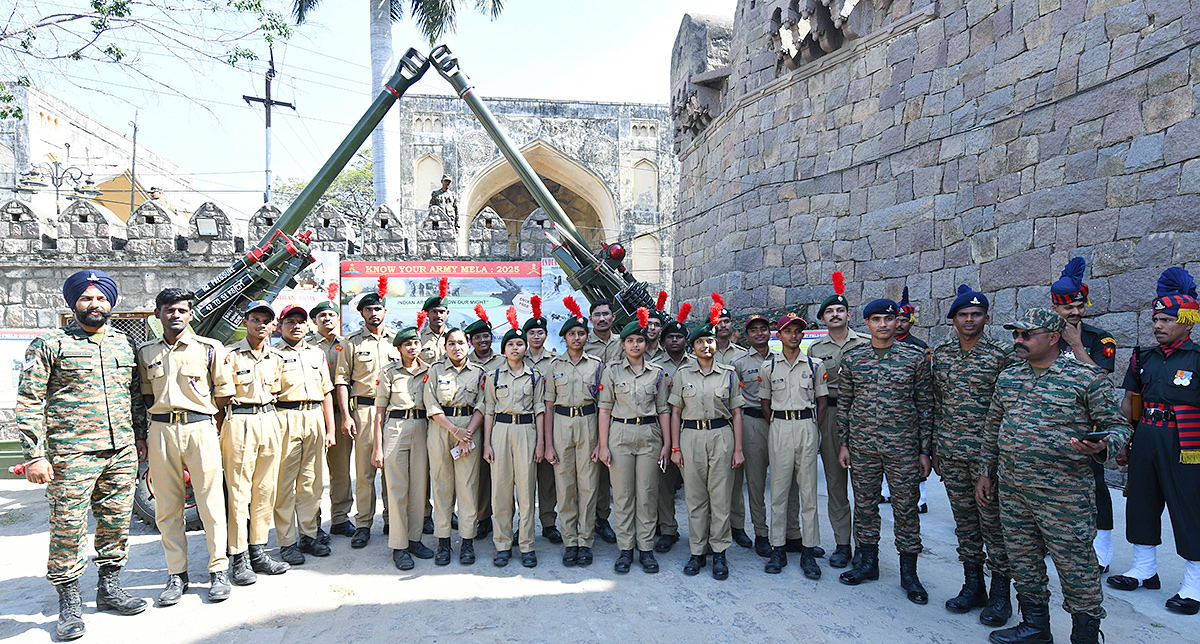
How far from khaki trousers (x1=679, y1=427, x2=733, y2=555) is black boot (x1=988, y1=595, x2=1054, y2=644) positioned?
149 centimetres

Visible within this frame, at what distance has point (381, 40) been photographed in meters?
15.3

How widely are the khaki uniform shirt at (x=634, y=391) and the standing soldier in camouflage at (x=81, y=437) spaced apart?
9.19ft

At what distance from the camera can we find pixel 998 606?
3.18 metres

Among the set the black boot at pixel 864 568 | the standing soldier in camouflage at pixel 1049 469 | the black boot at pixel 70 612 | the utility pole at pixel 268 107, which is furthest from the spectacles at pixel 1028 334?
the utility pole at pixel 268 107

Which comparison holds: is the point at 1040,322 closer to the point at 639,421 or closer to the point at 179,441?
the point at 639,421

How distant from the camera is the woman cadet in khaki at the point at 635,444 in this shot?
4.06m

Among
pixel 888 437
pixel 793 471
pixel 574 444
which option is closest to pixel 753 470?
pixel 793 471

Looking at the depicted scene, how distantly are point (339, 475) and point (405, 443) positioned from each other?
948 mm

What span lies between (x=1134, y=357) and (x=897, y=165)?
14.3ft

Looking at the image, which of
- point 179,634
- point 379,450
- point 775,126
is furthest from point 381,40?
point 179,634

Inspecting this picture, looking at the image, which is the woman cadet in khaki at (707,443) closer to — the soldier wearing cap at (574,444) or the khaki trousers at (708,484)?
the khaki trousers at (708,484)

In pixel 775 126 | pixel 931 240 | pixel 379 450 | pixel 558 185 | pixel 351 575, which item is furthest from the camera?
pixel 558 185

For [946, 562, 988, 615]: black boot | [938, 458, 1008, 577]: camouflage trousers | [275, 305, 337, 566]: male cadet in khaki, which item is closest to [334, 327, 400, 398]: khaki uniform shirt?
[275, 305, 337, 566]: male cadet in khaki

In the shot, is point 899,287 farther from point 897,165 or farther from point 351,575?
point 351,575
